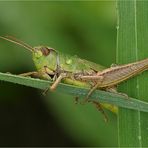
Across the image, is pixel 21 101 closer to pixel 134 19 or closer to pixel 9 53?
pixel 9 53

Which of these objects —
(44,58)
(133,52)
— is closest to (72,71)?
(44,58)

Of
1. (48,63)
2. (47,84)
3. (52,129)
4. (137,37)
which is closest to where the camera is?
(47,84)

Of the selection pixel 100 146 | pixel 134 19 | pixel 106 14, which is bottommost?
pixel 100 146

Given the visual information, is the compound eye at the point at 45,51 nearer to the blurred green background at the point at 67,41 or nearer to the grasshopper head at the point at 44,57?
the grasshopper head at the point at 44,57

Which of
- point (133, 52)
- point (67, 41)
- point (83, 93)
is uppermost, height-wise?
point (67, 41)

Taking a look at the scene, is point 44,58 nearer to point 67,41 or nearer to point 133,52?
point 133,52

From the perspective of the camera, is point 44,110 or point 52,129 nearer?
point 44,110

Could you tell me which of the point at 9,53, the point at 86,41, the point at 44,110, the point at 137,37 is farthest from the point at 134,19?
the point at 44,110
